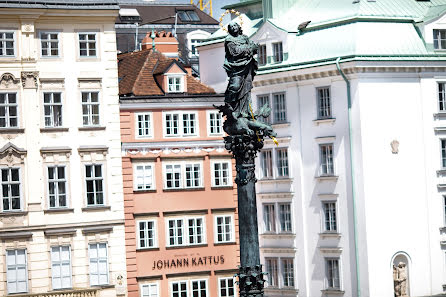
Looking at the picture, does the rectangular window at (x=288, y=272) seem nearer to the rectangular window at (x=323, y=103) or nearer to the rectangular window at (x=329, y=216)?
the rectangular window at (x=329, y=216)

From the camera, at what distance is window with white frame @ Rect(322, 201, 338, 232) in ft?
267

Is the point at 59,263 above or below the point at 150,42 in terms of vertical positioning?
below

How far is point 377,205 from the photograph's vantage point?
3115 inches

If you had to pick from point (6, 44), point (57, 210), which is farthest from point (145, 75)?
point (57, 210)

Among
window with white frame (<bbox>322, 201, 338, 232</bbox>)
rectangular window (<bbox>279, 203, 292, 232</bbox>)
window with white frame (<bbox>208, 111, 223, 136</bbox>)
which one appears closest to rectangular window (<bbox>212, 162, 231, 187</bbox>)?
window with white frame (<bbox>208, 111, 223, 136</bbox>)

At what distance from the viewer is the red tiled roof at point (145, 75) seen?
259 ft

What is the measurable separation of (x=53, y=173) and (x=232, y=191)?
1099cm

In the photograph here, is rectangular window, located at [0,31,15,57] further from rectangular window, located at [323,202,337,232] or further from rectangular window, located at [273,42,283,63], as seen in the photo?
rectangular window, located at [323,202,337,232]

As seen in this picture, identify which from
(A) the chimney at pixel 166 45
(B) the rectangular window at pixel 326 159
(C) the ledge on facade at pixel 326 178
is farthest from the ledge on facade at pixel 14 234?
(A) the chimney at pixel 166 45

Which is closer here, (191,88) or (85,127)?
(85,127)

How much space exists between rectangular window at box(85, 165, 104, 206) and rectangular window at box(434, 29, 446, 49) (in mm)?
20473

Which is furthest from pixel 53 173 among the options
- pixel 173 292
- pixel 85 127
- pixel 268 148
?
pixel 268 148

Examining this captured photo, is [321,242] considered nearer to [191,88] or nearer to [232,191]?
[232,191]

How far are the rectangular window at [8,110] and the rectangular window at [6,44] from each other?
197cm
